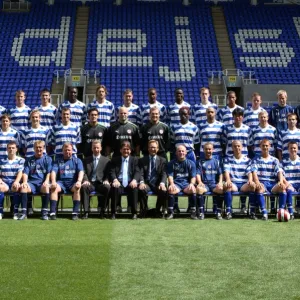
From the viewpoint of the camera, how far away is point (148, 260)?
20.2ft

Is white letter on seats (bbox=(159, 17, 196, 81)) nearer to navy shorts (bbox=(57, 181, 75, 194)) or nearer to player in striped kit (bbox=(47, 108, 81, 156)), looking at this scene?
player in striped kit (bbox=(47, 108, 81, 156))

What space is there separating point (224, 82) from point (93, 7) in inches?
309

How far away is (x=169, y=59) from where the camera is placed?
27.8 m

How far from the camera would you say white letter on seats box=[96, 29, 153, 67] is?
27531 mm

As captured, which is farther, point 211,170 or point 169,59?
point 169,59

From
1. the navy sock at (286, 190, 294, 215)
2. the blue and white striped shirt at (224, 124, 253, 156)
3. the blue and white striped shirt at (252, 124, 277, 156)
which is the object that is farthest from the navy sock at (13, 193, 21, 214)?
the navy sock at (286, 190, 294, 215)

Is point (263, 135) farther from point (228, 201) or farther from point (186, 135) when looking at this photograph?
point (228, 201)

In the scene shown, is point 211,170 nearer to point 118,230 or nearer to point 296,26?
point 118,230

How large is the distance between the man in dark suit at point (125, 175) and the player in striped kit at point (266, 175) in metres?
1.72

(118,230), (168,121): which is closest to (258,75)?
(168,121)

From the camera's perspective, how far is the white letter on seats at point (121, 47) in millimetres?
27531

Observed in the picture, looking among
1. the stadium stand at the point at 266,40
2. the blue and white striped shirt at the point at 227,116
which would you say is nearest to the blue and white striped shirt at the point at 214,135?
the blue and white striped shirt at the point at 227,116

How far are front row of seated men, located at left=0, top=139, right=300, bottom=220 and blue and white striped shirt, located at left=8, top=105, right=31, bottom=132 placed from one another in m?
1.09

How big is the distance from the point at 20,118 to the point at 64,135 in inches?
43.0
